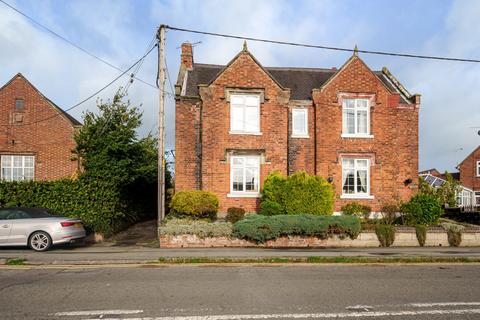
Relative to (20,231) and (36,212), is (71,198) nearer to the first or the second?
(36,212)

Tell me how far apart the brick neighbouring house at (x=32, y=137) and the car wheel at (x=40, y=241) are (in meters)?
10.1

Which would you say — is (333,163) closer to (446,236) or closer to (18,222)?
(446,236)

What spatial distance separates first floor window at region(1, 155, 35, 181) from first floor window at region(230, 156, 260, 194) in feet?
37.2

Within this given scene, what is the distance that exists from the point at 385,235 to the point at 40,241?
11.9 m

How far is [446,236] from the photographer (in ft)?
54.2

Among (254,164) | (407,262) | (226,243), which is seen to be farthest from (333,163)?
(407,262)

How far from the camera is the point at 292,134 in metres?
21.1

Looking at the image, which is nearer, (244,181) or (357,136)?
(244,181)

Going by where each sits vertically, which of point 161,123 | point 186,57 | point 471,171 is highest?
point 186,57

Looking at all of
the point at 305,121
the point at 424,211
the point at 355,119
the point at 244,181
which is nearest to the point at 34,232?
the point at 244,181

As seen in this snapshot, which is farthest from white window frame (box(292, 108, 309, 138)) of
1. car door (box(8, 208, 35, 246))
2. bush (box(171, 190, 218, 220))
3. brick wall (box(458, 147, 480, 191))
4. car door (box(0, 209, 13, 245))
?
brick wall (box(458, 147, 480, 191))

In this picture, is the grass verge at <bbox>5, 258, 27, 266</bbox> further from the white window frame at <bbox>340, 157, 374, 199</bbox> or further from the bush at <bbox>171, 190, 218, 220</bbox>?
the white window frame at <bbox>340, 157, 374, 199</bbox>

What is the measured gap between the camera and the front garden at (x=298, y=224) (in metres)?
14.9

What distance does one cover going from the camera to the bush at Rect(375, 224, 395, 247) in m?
15.8
